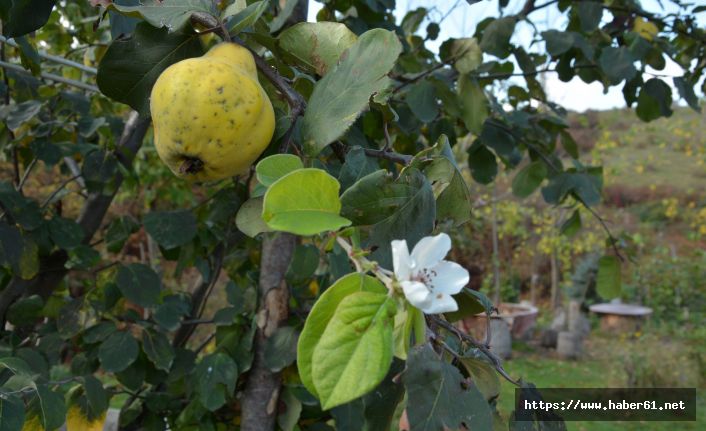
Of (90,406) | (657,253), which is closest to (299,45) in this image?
(90,406)

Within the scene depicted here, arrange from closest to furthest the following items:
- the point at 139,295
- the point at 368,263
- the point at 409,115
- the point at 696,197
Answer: the point at 368,263 → the point at 139,295 → the point at 409,115 → the point at 696,197

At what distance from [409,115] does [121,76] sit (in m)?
0.96

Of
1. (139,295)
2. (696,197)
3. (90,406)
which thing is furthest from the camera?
(696,197)

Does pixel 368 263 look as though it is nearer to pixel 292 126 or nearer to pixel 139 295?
pixel 292 126

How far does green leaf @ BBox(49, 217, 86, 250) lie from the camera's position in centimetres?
132

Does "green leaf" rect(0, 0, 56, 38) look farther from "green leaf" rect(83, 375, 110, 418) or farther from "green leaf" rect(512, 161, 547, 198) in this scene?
"green leaf" rect(512, 161, 547, 198)

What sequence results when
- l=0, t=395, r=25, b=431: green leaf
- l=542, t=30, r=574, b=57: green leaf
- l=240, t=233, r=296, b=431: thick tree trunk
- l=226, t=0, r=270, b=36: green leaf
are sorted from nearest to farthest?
l=226, t=0, r=270, b=36: green leaf < l=0, t=395, r=25, b=431: green leaf < l=240, t=233, r=296, b=431: thick tree trunk < l=542, t=30, r=574, b=57: green leaf

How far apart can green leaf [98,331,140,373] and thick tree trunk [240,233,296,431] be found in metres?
0.24

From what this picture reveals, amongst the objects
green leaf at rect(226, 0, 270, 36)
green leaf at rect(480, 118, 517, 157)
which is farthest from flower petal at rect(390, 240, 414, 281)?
green leaf at rect(480, 118, 517, 157)

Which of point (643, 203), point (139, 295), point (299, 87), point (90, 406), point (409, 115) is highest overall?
point (299, 87)

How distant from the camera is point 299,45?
635 millimetres

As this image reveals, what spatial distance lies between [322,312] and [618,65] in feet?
3.94

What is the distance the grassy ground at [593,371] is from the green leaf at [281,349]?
9.81 ft

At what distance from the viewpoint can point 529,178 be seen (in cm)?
168
